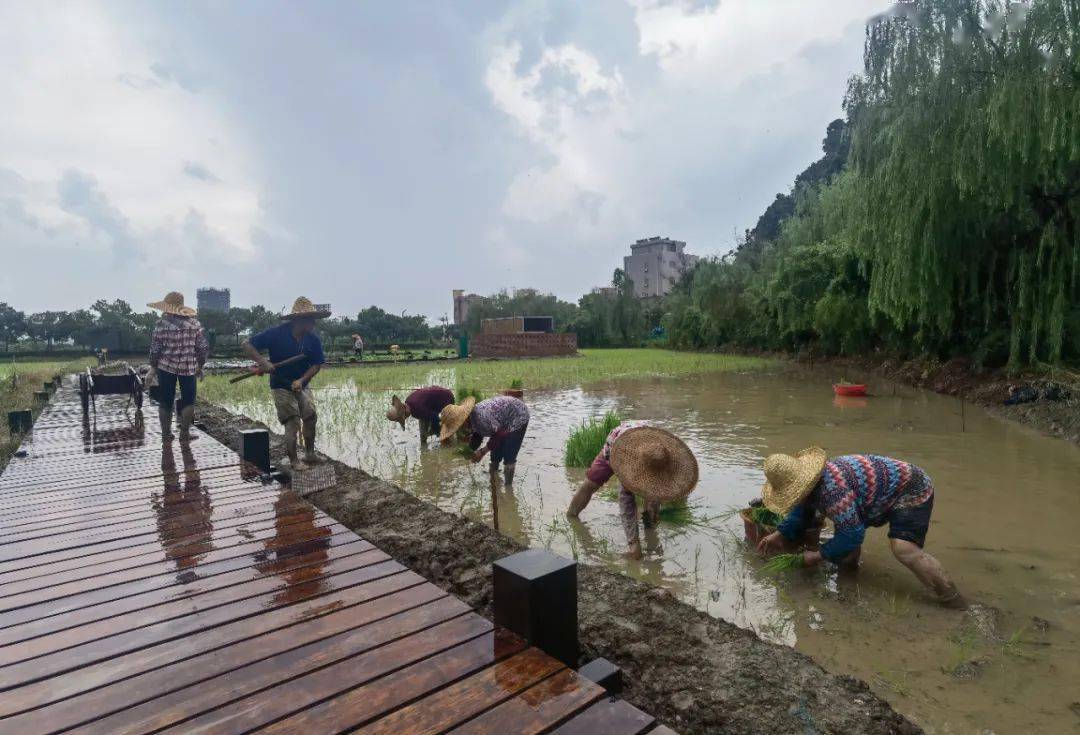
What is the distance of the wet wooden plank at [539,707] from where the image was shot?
72.6 inches

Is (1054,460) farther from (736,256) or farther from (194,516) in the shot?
(736,256)

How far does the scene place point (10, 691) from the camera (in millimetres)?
2076

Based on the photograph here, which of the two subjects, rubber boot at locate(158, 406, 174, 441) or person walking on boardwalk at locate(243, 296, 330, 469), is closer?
person walking on boardwalk at locate(243, 296, 330, 469)

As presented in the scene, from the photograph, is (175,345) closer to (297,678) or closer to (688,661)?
(297,678)

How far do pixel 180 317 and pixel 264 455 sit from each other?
6.92 ft

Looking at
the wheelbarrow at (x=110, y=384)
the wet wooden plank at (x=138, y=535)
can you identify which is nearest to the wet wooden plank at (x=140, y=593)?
the wet wooden plank at (x=138, y=535)

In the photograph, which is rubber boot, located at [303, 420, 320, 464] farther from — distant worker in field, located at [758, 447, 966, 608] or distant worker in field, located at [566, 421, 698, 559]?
distant worker in field, located at [758, 447, 966, 608]

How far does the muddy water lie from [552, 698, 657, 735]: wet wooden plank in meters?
1.40

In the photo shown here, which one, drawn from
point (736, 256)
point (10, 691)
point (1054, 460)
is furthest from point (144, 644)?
point (736, 256)

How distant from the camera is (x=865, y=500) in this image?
354 centimetres

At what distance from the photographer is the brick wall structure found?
31672mm

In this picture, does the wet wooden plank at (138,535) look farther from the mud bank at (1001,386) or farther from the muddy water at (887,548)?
the mud bank at (1001,386)

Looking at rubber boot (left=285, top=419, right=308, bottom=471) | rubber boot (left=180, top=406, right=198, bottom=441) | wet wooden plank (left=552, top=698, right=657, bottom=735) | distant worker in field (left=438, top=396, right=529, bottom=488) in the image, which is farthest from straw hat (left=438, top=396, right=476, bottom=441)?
wet wooden plank (left=552, top=698, right=657, bottom=735)

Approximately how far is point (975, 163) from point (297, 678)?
11963mm
